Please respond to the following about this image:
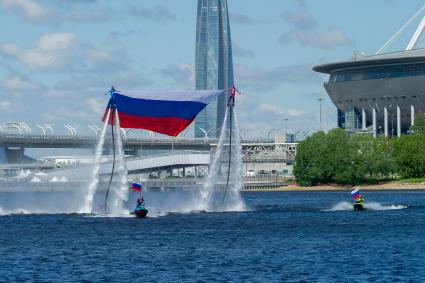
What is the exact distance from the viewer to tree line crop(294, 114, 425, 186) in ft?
554

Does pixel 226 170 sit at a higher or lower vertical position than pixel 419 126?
lower

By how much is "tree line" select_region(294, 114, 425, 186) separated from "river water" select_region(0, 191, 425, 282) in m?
81.1

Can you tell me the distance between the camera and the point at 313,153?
174250 mm

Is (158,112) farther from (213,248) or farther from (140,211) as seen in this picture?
(213,248)

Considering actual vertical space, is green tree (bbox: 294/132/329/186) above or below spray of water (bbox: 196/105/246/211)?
above

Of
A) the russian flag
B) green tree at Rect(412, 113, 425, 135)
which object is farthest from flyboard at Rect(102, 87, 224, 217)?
green tree at Rect(412, 113, 425, 135)

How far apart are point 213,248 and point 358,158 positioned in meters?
111

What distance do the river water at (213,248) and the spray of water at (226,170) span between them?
1.13 metres

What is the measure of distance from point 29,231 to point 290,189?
4433 inches

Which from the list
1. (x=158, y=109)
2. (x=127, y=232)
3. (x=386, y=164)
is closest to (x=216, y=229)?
(x=127, y=232)

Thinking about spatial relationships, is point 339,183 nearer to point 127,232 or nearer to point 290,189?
point 290,189

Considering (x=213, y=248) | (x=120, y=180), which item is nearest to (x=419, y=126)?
(x=120, y=180)

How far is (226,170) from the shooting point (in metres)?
86.4

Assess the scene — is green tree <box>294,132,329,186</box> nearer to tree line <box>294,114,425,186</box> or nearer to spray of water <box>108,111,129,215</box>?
tree line <box>294,114,425,186</box>
